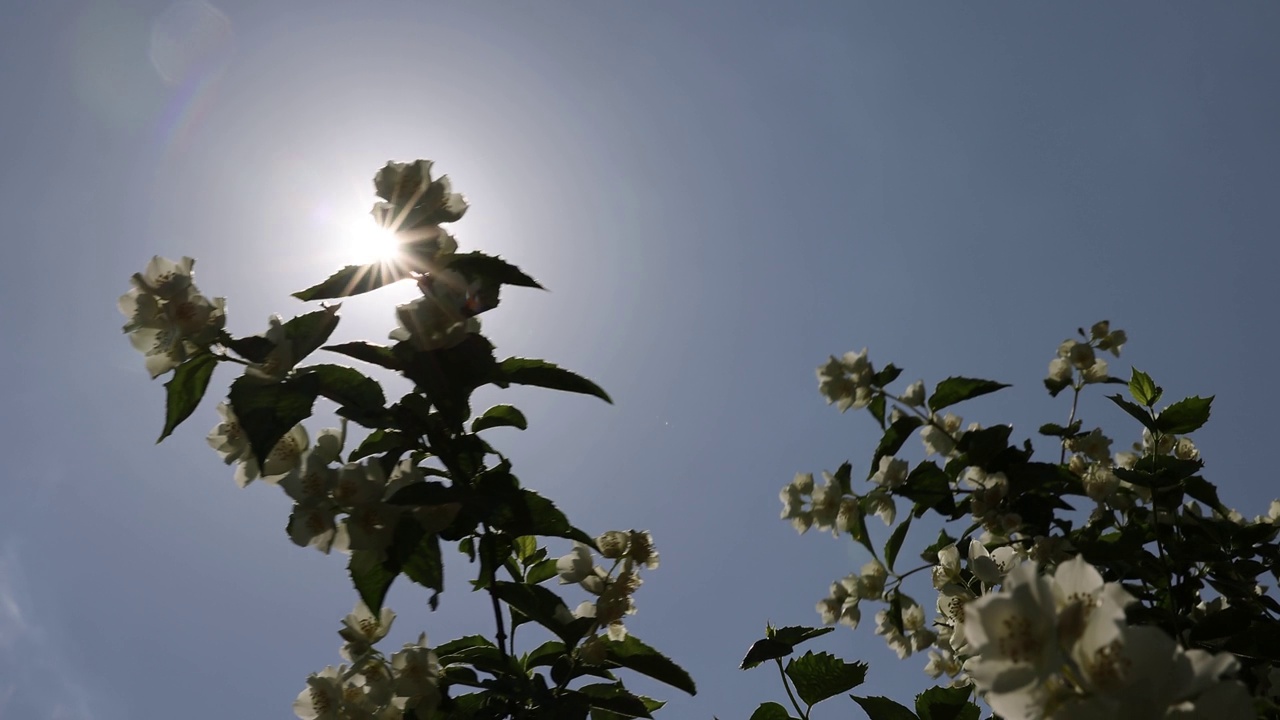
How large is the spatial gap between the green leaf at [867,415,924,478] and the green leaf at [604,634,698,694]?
3.10ft

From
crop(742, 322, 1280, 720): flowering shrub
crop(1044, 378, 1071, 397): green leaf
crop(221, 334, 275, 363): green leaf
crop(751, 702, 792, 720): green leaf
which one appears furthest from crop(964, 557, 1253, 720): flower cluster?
crop(1044, 378, 1071, 397): green leaf

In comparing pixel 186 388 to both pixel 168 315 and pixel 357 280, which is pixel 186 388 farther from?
pixel 357 280

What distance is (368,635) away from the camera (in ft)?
5.59

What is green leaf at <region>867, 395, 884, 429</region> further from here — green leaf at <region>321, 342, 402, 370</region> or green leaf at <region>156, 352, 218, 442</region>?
green leaf at <region>156, 352, 218, 442</region>

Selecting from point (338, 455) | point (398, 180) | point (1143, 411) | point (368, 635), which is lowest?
point (368, 635)

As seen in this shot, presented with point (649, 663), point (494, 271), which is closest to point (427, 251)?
point (494, 271)

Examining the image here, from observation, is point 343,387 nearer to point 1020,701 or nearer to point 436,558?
point 436,558

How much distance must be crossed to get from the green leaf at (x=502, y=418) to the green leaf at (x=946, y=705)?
1.00 m

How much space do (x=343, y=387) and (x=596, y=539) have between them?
0.65 m

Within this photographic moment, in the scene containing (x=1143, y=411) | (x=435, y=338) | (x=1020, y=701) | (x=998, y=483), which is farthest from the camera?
(x=1143, y=411)

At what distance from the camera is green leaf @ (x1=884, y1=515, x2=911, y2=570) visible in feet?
7.86

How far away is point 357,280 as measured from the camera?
1511mm

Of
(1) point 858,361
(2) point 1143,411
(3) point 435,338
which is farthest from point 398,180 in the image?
(2) point 1143,411

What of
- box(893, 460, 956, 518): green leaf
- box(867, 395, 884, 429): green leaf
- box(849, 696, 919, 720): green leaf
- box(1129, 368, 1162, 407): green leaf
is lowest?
box(849, 696, 919, 720): green leaf
